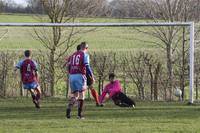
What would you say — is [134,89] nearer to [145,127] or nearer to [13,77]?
[13,77]

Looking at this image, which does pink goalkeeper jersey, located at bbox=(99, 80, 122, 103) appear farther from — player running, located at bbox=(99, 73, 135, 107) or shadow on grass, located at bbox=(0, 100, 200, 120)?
shadow on grass, located at bbox=(0, 100, 200, 120)

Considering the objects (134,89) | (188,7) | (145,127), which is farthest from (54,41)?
(145,127)

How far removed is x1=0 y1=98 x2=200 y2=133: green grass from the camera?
14.3 metres

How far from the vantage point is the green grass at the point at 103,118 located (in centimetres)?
1431

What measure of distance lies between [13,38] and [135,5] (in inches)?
235

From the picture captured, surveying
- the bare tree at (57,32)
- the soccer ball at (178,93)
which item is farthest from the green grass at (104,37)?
the soccer ball at (178,93)

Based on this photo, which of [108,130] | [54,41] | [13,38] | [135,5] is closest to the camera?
[108,130]

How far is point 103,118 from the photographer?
16.2 m

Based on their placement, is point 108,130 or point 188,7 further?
point 188,7

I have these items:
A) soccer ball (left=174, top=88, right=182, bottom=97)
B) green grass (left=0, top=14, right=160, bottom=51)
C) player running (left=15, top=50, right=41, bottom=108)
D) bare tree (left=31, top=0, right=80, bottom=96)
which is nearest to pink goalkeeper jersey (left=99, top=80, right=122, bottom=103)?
player running (left=15, top=50, right=41, bottom=108)

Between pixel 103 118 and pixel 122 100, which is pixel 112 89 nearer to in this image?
pixel 122 100

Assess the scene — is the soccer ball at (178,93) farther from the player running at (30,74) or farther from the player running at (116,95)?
the player running at (30,74)

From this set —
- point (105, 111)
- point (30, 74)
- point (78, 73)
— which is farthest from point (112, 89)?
point (78, 73)

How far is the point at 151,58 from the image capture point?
71.6 feet
